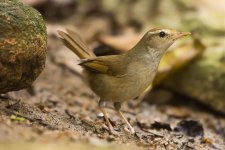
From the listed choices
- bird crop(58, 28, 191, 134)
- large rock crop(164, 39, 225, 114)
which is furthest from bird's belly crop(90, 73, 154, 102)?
large rock crop(164, 39, 225, 114)

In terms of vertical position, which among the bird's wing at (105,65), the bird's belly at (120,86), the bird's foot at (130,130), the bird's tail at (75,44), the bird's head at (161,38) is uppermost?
the bird's head at (161,38)

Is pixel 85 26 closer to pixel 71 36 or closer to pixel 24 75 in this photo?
pixel 71 36

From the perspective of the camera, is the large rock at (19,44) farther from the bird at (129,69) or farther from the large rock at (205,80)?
the large rock at (205,80)

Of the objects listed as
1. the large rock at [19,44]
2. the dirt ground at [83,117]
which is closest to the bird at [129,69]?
the dirt ground at [83,117]

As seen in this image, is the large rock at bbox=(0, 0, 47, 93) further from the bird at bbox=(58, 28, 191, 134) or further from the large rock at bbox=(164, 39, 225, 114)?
the large rock at bbox=(164, 39, 225, 114)

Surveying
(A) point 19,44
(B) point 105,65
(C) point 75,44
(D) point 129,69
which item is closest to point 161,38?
(D) point 129,69

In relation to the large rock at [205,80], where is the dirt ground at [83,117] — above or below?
below
